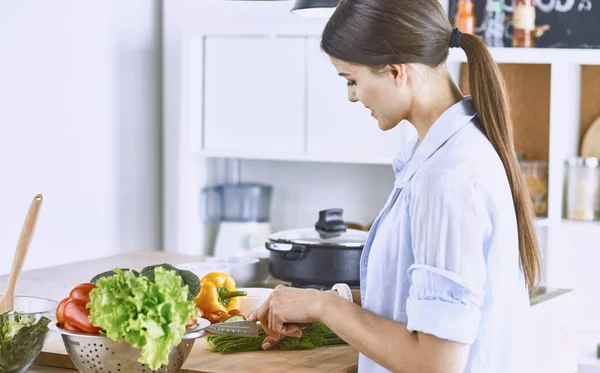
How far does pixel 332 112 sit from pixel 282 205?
2.32 feet

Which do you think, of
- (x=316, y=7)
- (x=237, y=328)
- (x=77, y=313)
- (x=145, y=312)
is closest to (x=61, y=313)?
(x=77, y=313)

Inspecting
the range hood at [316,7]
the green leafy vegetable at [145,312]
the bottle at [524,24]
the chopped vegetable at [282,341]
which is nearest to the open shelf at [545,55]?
the bottle at [524,24]

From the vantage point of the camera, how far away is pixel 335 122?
4.14 m

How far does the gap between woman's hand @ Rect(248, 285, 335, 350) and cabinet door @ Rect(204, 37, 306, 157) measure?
2.45 metres

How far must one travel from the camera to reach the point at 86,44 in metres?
4.20

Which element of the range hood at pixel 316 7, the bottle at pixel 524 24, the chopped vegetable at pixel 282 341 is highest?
the bottle at pixel 524 24

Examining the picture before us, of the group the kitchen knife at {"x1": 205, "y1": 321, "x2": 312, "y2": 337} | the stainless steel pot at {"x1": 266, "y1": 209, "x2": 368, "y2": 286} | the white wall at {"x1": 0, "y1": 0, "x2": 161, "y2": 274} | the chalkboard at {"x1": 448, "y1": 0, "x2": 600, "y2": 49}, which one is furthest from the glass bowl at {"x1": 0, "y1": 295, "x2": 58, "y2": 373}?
the chalkboard at {"x1": 448, "y1": 0, "x2": 600, "y2": 49}

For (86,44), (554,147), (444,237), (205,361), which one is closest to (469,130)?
(444,237)

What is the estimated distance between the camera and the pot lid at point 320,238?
7.89 ft

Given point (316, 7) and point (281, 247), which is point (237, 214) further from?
point (316, 7)

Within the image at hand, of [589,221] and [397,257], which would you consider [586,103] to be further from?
[397,257]

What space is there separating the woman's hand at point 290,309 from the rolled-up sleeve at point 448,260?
0.72 feet

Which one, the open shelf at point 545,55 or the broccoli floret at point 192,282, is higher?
the open shelf at point 545,55

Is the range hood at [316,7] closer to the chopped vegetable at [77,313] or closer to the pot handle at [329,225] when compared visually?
the pot handle at [329,225]
